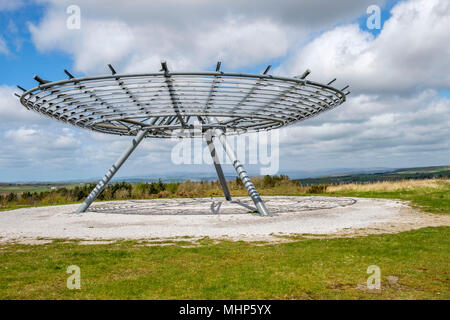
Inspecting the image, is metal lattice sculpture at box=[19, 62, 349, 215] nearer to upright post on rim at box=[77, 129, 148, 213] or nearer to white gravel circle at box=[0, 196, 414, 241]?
upright post on rim at box=[77, 129, 148, 213]

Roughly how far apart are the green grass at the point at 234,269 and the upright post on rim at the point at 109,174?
408 inches

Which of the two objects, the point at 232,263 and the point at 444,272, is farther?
the point at 232,263

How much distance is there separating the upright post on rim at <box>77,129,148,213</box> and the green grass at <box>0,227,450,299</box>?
10363 mm

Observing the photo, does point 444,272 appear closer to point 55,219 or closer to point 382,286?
point 382,286

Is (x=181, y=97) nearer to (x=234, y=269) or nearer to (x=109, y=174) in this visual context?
(x=109, y=174)

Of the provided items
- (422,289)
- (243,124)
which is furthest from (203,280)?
(243,124)

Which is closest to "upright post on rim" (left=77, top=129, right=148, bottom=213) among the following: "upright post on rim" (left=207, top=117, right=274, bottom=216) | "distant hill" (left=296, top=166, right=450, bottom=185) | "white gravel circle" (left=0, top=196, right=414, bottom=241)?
"white gravel circle" (left=0, top=196, right=414, bottom=241)

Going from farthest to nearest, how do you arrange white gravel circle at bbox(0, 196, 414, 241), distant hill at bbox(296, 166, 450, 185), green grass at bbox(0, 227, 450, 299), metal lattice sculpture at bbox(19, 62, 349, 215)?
distant hill at bbox(296, 166, 450, 185) → metal lattice sculpture at bbox(19, 62, 349, 215) → white gravel circle at bbox(0, 196, 414, 241) → green grass at bbox(0, 227, 450, 299)

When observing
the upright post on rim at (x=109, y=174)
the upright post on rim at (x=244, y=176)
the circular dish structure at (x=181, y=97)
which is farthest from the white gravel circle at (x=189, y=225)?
the circular dish structure at (x=181, y=97)

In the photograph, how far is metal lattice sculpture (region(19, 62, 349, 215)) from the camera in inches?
573

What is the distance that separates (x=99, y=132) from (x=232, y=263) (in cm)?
2074

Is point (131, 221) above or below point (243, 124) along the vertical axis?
below
